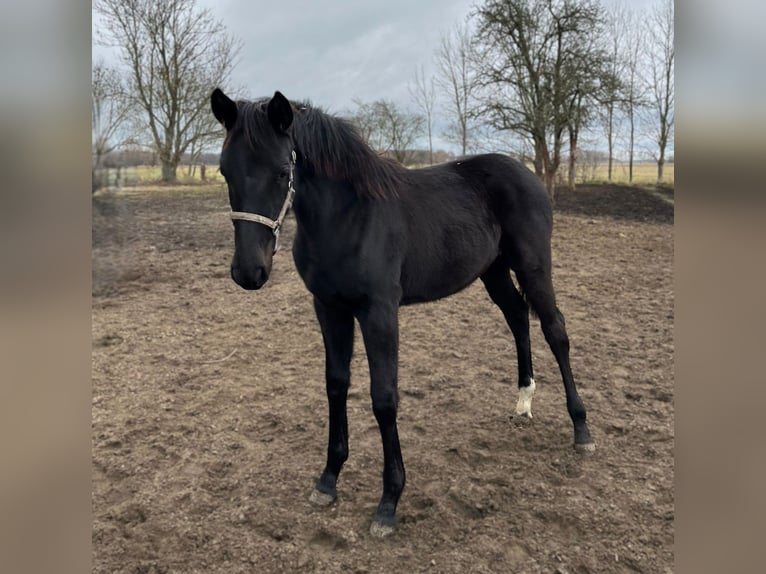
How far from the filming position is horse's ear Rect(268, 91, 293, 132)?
6.30 ft

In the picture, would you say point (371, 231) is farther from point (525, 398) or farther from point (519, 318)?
point (525, 398)

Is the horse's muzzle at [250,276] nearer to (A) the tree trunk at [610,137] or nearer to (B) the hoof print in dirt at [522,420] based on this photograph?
(B) the hoof print in dirt at [522,420]

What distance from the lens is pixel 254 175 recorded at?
1919 mm

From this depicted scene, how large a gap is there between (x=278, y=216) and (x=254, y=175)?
176 mm

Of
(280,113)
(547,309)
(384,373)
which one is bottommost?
(384,373)

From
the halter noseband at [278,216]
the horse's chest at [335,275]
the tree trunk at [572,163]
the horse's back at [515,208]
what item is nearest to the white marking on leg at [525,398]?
the horse's back at [515,208]

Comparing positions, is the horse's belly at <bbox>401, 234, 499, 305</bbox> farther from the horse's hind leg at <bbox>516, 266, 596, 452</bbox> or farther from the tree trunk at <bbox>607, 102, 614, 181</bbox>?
the tree trunk at <bbox>607, 102, 614, 181</bbox>

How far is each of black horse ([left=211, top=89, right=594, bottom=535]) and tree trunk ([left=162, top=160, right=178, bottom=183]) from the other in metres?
7.13

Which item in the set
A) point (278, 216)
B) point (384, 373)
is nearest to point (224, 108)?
point (278, 216)

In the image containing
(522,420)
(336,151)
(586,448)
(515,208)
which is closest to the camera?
(336,151)

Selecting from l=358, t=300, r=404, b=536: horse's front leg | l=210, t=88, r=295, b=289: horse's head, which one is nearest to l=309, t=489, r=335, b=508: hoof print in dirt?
l=358, t=300, r=404, b=536: horse's front leg

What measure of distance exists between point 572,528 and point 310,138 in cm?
206

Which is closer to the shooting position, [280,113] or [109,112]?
[280,113]
